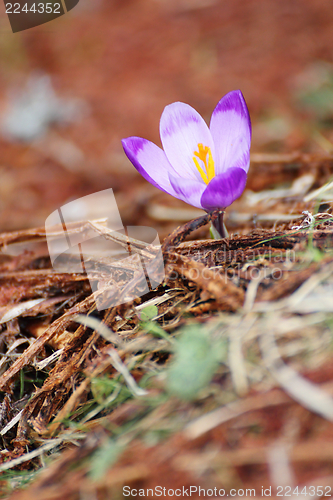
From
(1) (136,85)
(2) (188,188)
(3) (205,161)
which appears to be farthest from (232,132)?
(1) (136,85)

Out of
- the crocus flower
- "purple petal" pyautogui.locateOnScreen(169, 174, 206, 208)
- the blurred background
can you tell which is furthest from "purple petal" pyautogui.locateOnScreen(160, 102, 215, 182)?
the blurred background

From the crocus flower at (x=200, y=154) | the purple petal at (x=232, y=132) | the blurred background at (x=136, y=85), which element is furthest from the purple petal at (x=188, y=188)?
the blurred background at (x=136, y=85)

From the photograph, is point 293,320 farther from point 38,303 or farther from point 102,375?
point 38,303

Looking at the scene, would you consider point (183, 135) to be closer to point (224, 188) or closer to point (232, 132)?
point (232, 132)

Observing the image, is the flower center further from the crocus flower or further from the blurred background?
the blurred background

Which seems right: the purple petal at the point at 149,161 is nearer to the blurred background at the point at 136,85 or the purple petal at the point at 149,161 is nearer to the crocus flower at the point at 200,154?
the crocus flower at the point at 200,154

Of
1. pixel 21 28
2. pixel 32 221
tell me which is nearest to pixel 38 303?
pixel 32 221
